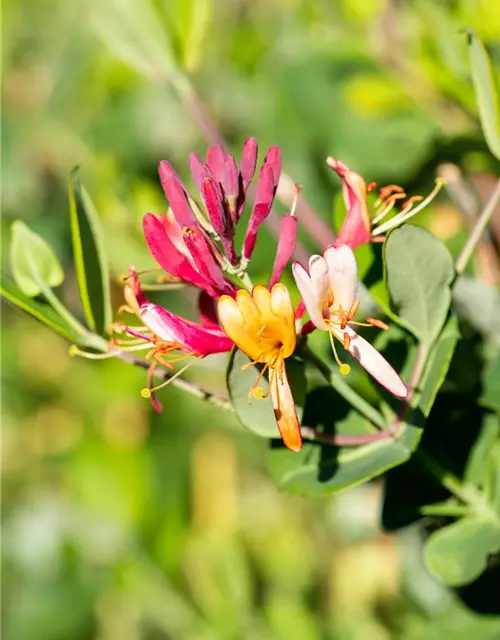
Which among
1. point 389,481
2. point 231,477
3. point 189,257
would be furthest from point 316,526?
point 189,257

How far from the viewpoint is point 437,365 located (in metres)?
0.56

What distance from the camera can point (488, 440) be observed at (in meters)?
0.68

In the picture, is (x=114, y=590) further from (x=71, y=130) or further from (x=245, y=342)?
(x=245, y=342)

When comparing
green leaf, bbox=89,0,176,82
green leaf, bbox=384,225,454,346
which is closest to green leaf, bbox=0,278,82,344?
green leaf, bbox=384,225,454,346

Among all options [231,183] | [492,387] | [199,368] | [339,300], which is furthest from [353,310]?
[199,368]

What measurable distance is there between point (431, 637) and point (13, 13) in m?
1.71

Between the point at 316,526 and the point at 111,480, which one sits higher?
the point at 111,480

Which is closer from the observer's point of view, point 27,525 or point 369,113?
point 369,113

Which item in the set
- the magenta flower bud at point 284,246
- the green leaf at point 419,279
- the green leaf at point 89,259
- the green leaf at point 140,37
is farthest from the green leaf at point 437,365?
the green leaf at point 140,37

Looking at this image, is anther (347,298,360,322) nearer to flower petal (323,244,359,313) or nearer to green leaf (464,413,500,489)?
flower petal (323,244,359,313)

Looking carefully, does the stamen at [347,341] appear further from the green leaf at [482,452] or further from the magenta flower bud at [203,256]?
the green leaf at [482,452]

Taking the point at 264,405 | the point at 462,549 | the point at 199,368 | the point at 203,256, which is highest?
the point at 203,256

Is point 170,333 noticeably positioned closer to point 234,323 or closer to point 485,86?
point 234,323

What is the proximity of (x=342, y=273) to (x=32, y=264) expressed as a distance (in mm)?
285
